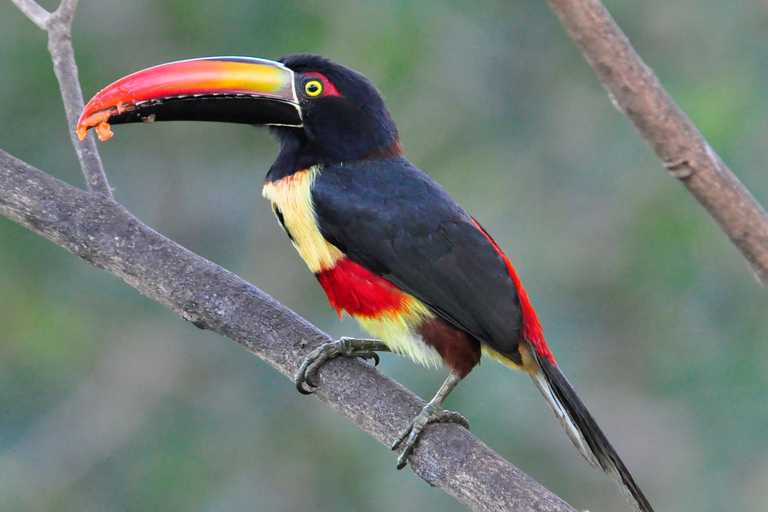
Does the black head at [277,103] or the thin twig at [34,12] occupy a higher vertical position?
the black head at [277,103]

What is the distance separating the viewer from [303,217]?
2471 millimetres

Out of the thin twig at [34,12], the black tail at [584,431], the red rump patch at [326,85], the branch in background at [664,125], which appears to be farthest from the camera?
the red rump patch at [326,85]

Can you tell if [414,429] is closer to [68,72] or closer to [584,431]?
[584,431]

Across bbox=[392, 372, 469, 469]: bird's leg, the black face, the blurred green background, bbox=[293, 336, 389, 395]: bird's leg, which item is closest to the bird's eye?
Answer: the black face

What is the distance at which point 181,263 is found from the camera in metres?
2.40

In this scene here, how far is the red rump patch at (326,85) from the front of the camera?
2.63 meters

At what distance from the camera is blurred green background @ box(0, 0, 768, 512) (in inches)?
177

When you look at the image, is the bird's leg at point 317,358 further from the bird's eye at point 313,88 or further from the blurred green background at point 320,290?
the blurred green background at point 320,290

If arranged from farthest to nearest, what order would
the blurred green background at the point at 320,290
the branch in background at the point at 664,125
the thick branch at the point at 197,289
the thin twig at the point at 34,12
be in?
1. the blurred green background at the point at 320,290
2. the thin twig at the point at 34,12
3. the thick branch at the point at 197,289
4. the branch in background at the point at 664,125

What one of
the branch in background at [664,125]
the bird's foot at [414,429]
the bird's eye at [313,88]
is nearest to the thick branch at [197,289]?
the bird's foot at [414,429]

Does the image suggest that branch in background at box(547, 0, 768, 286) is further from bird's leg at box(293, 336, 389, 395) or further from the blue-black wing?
bird's leg at box(293, 336, 389, 395)

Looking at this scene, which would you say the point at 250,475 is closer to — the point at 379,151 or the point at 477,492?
the point at 379,151

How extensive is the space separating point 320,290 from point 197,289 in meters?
2.34

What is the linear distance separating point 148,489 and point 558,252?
87.5 inches
